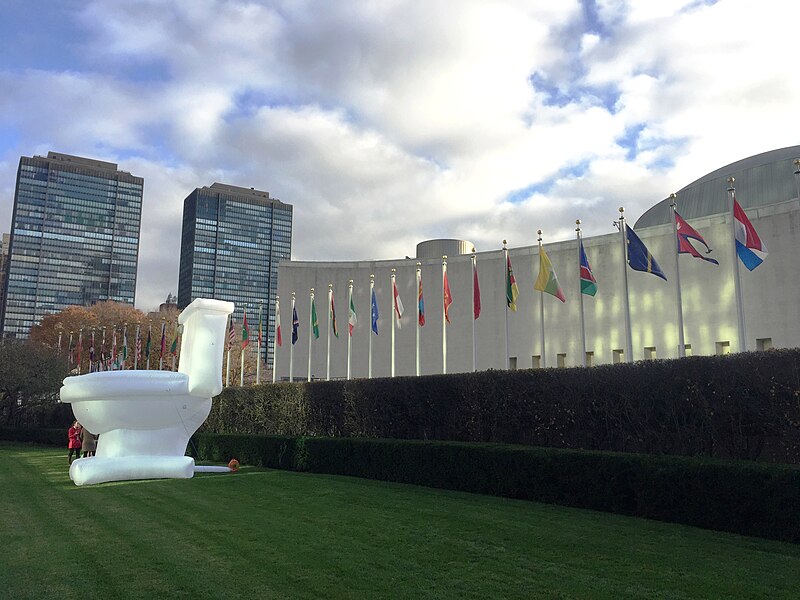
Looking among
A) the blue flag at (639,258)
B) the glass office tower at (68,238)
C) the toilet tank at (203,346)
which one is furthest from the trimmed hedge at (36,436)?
the glass office tower at (68,238)

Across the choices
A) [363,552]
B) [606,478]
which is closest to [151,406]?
[363,552]

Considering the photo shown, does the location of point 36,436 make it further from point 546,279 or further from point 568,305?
point 546,279

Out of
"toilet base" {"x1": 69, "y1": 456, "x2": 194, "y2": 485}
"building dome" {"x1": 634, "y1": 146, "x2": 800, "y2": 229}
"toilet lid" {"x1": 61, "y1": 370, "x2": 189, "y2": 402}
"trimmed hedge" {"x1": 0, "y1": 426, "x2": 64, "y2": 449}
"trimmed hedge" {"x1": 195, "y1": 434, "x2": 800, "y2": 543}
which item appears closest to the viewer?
"trimmed hedge" {"x1": 195, "y1": 434, "x2": 800, "y2": 543}

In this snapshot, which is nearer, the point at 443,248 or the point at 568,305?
the point at 568,305

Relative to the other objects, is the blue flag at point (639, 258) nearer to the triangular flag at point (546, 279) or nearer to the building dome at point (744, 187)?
the triangular flag at point (546, 279)

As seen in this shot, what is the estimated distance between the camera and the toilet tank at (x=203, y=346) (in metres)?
14.8

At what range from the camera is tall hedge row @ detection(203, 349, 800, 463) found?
10.9 m

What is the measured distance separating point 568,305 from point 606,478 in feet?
67.3

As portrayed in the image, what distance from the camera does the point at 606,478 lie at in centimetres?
1058

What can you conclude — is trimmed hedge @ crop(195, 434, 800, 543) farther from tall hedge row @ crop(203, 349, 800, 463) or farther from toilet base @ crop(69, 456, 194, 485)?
toilet base @ crop(69, 456, 194, 485)

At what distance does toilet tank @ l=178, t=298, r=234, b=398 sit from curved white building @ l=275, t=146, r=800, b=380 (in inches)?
393

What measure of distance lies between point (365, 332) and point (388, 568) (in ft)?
100

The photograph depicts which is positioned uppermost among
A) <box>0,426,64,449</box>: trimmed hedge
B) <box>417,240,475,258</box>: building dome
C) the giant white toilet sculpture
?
<box>417,240,475,258</box>: building dome

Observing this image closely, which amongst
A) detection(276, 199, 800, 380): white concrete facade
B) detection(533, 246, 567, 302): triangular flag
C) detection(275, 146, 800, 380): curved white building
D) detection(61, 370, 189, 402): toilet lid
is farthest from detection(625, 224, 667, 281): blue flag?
detection(61, 370, 189, 402): toilet lid
